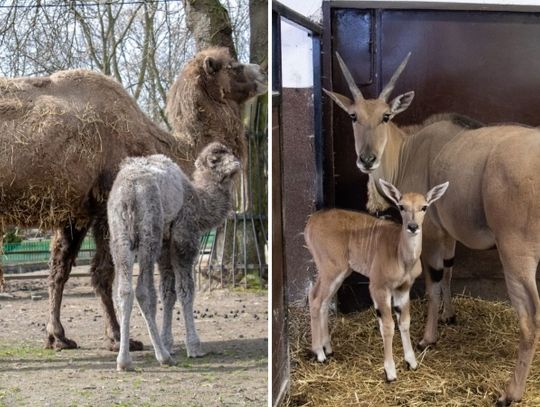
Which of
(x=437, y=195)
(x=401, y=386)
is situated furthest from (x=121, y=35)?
(x=401, y=386)

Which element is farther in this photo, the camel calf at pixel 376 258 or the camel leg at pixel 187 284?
the camel leg at pixel 187 284

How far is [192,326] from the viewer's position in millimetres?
4859

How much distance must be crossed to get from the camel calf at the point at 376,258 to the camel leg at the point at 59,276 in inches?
59.0

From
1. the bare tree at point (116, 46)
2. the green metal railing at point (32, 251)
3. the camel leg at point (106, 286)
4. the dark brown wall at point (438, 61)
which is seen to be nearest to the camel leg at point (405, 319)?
the dark brown wall at point (438, 61)

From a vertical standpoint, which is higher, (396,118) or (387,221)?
(396,118)

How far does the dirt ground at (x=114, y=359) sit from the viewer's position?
15.8 ft

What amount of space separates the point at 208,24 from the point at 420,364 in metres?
2.46

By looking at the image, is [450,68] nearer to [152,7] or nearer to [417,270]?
[417,270]

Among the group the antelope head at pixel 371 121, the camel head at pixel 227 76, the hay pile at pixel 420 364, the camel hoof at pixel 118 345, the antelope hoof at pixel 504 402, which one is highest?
the camel head at pixel 227 76

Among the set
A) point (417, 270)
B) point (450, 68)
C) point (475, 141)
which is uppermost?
point (450, 68)

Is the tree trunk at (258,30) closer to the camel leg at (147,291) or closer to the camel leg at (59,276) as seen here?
the camel leg at (147,291)

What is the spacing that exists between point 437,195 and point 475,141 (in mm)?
632

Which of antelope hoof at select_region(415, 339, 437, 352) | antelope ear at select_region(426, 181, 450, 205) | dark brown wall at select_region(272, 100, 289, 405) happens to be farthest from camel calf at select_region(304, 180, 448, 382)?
dark brown wall at select_region(272, 100, 289, 405)

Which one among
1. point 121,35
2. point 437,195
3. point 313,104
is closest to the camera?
point 437,195
